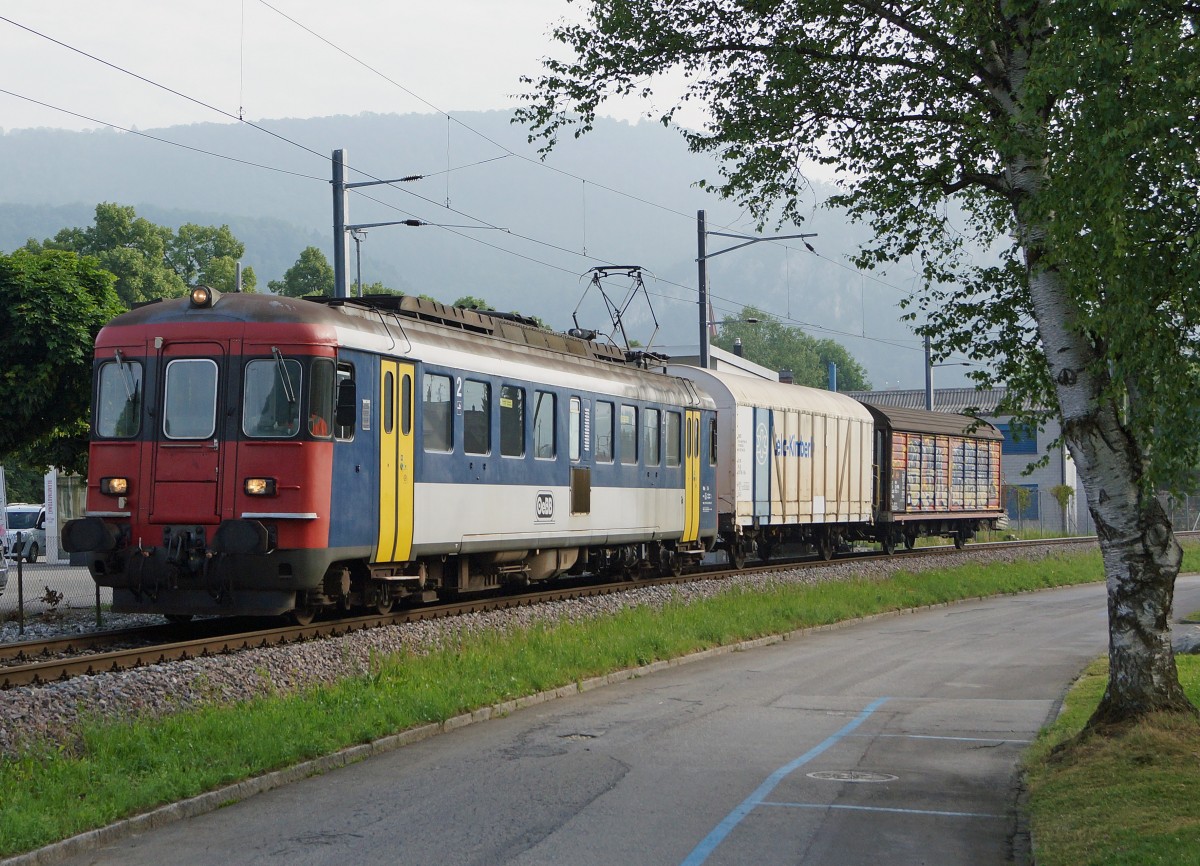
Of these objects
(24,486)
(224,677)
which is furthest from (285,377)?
(24,486)

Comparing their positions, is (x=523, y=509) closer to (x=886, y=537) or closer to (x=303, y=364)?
(x=303, y=364)

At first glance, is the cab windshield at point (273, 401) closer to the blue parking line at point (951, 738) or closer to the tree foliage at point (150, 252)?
the blue parking line at point (951, 738)

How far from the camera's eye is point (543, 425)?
64.1 feet

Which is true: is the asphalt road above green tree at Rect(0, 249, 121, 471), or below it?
below

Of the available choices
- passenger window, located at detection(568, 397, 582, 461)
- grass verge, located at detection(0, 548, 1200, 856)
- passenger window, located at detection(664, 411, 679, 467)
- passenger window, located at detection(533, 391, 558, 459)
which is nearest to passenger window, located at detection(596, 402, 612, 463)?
passenger window, located at detection(568, 397, 582, 461)

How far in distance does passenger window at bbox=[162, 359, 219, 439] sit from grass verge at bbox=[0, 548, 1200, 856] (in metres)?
3.52

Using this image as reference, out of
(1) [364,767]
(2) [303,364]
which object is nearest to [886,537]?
(2) [303,364]

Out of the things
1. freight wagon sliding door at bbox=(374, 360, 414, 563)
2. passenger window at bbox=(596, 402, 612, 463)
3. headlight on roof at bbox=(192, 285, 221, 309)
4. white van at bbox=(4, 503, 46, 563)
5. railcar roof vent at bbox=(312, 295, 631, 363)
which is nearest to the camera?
headlight on roof at bbox=(192, 285, 221, 309)

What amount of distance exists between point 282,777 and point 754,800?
321 cm

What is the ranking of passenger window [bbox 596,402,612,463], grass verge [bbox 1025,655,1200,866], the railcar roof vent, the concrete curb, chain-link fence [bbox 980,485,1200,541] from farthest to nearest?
chain-link fence [bbox 980,485,1200,541] < passenger window [bbox 596,402,612,463] < the railcar roof vent < the concrete curb < grass verge [bbox 1025,655,1200,866]

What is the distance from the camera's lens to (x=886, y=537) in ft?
119

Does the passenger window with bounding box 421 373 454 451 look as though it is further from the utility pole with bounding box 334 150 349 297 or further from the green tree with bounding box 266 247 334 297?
the green tree with bounding box 266 247 334 297

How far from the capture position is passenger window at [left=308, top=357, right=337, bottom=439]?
48.6 ft

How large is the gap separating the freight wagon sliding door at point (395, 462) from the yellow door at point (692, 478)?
31.1 feet
